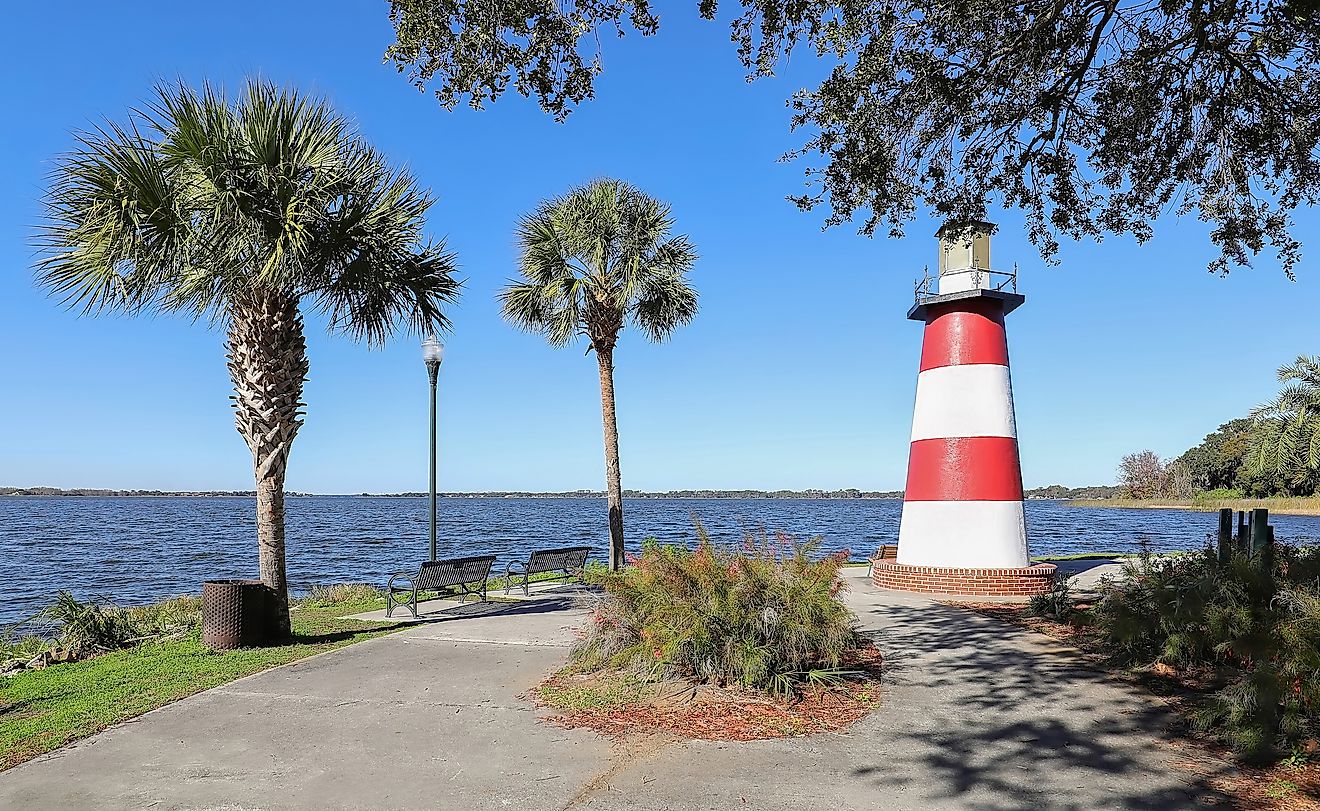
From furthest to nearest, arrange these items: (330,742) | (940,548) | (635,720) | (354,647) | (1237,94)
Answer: (940,548) < (354,647) < (1237,94) < (635,720) < (330,742)

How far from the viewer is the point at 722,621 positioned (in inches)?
292

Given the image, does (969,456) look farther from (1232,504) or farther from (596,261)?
(1232,504)

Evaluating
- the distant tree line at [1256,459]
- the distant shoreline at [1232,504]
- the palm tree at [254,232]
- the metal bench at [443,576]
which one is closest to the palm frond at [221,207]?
the palm tree at [254,232]

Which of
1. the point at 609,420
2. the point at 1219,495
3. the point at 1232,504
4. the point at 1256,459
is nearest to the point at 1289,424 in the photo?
the point at 1256,459

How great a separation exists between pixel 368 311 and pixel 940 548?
10008 mm

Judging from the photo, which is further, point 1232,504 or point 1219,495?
point 1219,495

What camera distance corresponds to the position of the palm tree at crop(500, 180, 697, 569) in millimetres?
18766

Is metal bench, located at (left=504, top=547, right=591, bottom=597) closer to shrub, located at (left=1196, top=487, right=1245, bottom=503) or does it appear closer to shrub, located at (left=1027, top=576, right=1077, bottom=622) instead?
shrub, located at (left=1027, top=576, right=1077, bottom=622)

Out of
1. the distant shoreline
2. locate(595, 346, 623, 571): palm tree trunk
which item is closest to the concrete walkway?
locate(595, 346, 623, 571): palm tree trunk

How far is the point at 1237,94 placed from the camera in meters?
8.93

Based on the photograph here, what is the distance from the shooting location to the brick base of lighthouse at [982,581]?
574 inches

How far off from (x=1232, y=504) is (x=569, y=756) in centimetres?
8520

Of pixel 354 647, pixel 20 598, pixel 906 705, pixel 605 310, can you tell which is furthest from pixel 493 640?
pixel 20 598

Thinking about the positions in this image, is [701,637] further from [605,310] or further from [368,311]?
[605,310]
